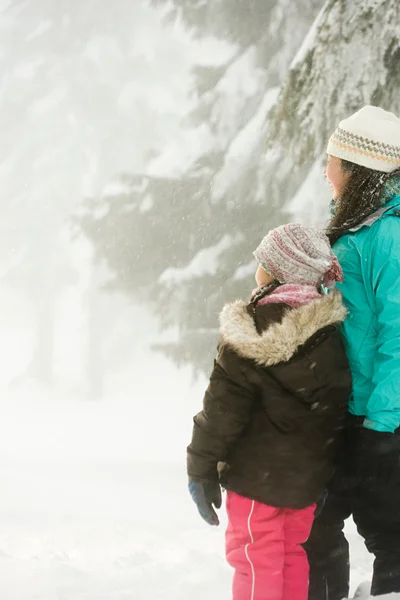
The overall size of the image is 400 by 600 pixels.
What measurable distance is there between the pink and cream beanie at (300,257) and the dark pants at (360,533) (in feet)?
2.27

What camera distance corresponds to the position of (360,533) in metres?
2.25

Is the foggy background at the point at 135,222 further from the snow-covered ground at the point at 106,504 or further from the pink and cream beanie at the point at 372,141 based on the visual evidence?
the pink and cream beanie at the point at 372,141

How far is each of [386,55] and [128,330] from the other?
29.3 ft

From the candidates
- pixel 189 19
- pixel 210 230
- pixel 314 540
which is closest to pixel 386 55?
pixel 210 230

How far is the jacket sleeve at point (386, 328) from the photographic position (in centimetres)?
197

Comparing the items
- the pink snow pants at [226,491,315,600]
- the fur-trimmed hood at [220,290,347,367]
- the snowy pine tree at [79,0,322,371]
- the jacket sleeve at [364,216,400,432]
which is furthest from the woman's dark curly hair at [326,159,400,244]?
the snowy pine tree at [79,0,322,371]

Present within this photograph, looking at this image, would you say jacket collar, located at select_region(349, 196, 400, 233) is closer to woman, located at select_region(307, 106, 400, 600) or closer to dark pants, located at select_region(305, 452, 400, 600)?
woman, located at select_region(307, 106, 400, 600)

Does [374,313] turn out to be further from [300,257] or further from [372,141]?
[372,141]

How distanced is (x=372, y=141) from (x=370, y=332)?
0.64 m

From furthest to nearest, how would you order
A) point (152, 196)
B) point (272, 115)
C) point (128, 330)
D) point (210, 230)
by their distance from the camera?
point (128, 330), point (152, 196), point (210, 230), point (272, 115)

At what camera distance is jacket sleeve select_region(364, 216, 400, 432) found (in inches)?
77.6

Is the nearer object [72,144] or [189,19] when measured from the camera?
[189,19]

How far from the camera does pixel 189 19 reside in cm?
1012

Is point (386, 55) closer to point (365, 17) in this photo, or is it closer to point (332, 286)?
point (365, 17)
